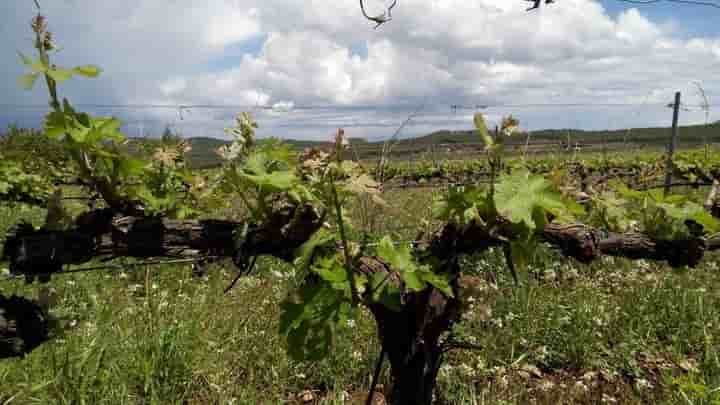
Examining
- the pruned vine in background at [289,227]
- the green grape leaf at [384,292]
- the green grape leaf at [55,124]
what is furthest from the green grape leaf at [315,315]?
the green grape leaf at [55,124]

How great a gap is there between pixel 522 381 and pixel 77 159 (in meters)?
2.89

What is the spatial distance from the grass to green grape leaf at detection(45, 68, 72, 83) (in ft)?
3.02

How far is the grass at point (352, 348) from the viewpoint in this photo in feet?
8.96

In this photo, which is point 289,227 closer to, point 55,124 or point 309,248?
point 309,248

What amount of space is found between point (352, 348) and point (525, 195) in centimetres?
218

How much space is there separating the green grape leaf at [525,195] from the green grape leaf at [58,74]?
131cm

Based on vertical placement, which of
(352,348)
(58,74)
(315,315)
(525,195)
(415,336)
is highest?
(58,74)

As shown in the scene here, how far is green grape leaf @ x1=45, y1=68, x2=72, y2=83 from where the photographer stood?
Result: 1411 millimetres

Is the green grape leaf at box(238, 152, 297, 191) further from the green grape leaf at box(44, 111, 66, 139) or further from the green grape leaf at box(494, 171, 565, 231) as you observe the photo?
the green grape leaf at box(494, 171, 565, 231)

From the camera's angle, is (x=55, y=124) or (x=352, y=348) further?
(x=352, y=348)

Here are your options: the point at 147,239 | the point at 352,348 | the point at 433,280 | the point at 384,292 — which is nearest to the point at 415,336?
the point at 384,292

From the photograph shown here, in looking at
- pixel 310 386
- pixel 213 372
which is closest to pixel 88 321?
pixel 213 372

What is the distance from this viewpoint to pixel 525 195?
154cm

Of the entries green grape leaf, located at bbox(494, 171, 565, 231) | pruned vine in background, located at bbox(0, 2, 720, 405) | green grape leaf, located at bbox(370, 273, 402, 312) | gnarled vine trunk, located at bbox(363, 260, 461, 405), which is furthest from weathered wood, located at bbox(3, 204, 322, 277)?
green grape leaf, located at bbox(494, 171, 565, 231)
